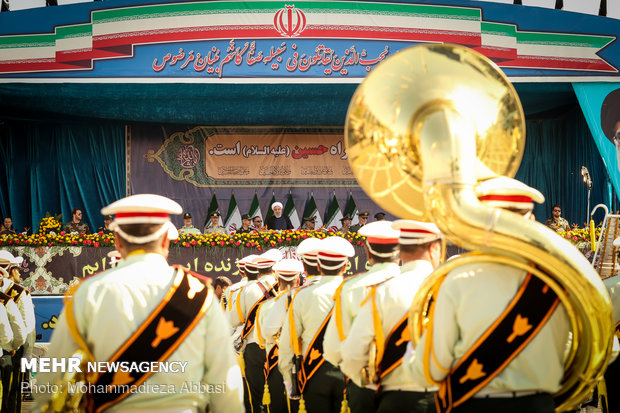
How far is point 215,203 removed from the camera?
17672mm

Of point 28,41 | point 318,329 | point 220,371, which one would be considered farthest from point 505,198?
point 28,41

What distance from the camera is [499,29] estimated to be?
14242mm

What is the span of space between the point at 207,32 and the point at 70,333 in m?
12.4

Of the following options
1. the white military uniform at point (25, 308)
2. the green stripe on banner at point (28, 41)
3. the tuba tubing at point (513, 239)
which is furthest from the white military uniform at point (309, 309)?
the green stripe on banner at point (28, 41)

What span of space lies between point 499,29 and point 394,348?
40.2 feet

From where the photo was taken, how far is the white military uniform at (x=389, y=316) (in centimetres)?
342

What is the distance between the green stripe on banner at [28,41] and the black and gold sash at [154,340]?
1308cm

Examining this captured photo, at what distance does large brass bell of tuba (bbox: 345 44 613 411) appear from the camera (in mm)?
2385

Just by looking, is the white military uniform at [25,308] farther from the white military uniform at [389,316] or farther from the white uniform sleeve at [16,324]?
the white military uniform at [389,316]

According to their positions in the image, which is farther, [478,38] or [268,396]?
[478,38]

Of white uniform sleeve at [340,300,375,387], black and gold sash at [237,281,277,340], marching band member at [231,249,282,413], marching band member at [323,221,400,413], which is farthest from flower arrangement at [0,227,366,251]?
white uniform sleeve at [340,300,375,387]

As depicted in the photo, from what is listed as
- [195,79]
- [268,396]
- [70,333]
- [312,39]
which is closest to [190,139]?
[195,79]

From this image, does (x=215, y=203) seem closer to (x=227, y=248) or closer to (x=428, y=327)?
(x=227, y=248)

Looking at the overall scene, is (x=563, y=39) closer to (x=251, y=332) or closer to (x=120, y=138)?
(x=251, y=332)
